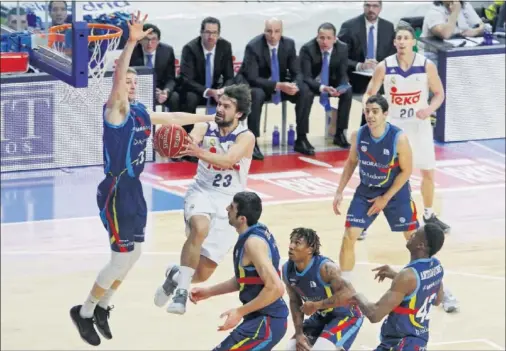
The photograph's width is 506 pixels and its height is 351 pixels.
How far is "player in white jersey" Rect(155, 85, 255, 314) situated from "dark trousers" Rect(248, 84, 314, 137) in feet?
20.3

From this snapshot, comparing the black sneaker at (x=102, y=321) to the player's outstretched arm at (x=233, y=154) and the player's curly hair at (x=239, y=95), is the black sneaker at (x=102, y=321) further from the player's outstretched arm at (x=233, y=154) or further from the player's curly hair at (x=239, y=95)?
the player's curly hair at (x=239, y=95)

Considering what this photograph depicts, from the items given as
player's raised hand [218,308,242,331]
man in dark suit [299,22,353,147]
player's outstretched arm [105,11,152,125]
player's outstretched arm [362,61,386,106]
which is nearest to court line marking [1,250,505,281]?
player's outstretched arm [362,61,386,106]

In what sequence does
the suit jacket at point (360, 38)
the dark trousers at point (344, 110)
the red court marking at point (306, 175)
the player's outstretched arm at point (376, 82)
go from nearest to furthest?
the player's outstretched arm at point (376, 82) → the red court marking at point (306, 175) → the dark trousers at point (344, 110) → the suit jacket at point (360, 38)

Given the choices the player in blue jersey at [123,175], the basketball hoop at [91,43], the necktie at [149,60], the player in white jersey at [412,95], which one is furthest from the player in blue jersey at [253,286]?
the necktie at [149,60]

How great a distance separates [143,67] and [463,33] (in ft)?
16.4

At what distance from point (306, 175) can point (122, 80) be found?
350 inches

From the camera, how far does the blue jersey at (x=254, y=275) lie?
37.8ft

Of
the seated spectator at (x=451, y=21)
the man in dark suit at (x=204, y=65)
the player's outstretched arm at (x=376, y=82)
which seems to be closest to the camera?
the player's outstretched arm at (x=376, y=82)

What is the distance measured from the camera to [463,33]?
2116cm

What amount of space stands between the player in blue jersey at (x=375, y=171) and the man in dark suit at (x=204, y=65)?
450 centimetres

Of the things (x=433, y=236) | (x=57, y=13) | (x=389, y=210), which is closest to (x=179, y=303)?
(x=433, y=236)

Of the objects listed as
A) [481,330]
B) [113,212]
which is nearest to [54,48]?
[113,212]

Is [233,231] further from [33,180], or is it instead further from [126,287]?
[33,180]

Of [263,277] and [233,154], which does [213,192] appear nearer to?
[233,154]
